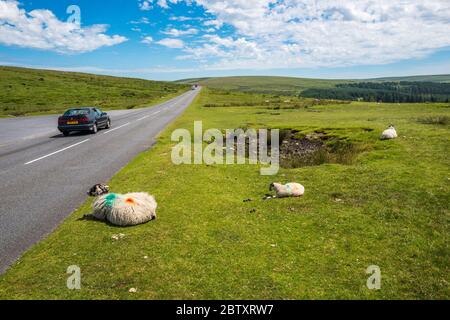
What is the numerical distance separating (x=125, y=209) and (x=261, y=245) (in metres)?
3.70

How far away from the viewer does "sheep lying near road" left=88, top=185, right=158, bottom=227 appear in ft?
29.2

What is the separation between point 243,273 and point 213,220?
9.25ft

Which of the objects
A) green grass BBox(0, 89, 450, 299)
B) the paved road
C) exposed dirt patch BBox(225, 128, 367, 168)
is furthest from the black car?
green grass BBox(0, 89, 450, 299)

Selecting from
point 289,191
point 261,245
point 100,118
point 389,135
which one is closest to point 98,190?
point 289,191

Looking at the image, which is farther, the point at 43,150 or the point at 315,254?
the point at 43,150

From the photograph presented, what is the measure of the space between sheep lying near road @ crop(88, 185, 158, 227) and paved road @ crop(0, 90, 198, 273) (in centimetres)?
130

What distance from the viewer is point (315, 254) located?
23.9 feet

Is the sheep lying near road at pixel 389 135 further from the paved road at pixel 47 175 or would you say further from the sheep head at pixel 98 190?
the sheep head at pixel 98 190

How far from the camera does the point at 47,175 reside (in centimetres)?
1466

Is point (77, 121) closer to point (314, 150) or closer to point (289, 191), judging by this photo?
point (314, 150)

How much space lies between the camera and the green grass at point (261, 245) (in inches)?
240
